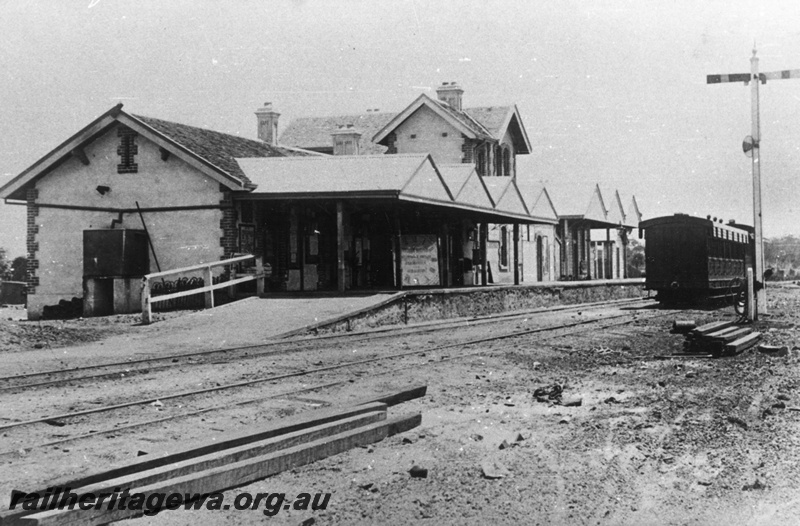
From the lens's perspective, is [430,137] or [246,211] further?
[430,137]

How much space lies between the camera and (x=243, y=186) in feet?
67.8

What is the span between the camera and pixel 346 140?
109 ft

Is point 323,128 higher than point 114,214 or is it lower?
higher

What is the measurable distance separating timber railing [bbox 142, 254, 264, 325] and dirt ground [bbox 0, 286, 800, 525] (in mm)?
8646

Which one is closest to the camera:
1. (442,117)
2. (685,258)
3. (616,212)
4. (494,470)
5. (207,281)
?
(494,470)

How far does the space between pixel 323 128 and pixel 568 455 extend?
36239 millimetres

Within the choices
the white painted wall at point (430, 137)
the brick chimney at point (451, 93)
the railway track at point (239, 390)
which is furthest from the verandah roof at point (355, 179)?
the brick chimney at point (451, 93)

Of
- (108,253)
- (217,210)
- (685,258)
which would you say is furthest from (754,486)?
(685,258)

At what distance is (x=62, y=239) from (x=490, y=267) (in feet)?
56.6

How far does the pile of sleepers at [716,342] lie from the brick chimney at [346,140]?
70.7 ft

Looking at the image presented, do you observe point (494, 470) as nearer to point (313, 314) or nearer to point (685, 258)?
point (313, 314)

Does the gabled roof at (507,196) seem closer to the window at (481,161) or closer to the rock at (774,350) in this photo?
the window at (481,161)

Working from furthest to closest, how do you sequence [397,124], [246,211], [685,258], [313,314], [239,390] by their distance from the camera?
[397,124] → [685,258] → [246,211] → [313,314] → [239,390]

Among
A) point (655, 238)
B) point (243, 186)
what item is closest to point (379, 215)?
point (243, 186)
